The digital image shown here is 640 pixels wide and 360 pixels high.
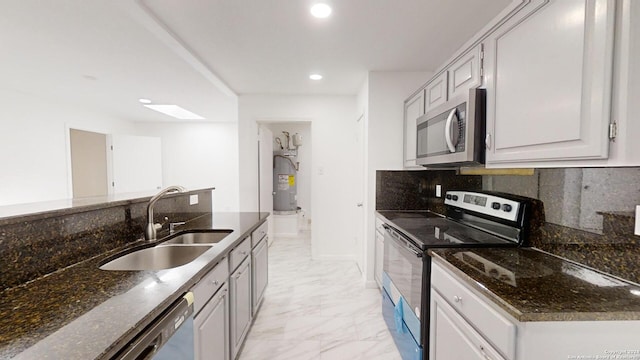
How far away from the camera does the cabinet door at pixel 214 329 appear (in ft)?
4.14

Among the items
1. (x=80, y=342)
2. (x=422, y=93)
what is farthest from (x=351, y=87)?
(x=80, y=342)

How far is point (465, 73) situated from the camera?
5.77 feet

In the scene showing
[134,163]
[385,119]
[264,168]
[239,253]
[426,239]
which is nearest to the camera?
[426,239]

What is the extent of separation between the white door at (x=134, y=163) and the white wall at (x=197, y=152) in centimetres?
41

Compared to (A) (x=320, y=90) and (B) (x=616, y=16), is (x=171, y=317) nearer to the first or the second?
(B) (x=616, y=16)

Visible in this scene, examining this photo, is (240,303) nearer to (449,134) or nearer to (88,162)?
(449,134)

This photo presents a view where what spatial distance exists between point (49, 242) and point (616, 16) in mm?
2212

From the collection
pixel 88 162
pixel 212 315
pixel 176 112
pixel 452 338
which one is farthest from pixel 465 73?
pixel 88 162

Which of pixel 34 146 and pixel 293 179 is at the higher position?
pixel 34 146

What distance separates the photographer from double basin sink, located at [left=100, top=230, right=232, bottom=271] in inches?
59.2

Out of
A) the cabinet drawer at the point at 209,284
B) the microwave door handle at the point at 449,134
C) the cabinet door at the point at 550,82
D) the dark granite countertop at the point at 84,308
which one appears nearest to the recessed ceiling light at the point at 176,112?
the cabinet drawer at the point at 209,284

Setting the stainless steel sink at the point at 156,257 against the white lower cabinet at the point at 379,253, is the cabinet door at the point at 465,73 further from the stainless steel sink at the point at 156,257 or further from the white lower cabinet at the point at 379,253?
the stainless steel sink at the point at 156,257

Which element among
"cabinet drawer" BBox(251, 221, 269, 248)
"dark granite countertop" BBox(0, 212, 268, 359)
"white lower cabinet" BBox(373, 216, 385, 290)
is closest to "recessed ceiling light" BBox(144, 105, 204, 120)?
"cabinet drawer" BBox(251, 221, 269, 248)

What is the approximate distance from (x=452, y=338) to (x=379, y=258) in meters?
1.51
